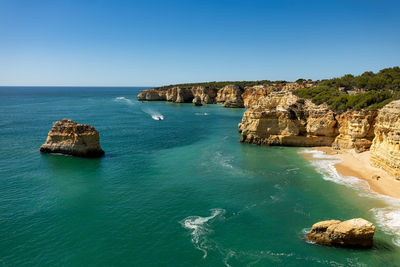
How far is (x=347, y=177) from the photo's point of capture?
32.7 meters

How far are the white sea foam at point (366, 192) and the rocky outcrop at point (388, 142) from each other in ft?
12.0

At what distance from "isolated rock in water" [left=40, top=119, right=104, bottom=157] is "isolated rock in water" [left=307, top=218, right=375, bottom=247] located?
1330 inches

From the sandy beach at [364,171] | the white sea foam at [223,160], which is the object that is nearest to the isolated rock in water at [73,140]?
the white sea foam at [223,160]

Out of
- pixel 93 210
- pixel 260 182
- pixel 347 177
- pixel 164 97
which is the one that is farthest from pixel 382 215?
pixel 164 97

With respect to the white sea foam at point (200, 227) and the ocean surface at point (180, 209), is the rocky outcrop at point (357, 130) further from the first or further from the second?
the white sea foam at point (200, 227)

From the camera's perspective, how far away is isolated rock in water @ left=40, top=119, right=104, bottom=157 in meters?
41.8

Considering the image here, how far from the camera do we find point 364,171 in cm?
3403

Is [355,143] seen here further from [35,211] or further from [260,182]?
[35,211]

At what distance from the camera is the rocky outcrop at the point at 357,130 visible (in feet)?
132

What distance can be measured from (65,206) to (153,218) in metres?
8.85

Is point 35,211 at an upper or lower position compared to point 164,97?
lower

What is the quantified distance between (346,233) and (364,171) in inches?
716

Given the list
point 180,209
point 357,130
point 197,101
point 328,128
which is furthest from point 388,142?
point 197,101

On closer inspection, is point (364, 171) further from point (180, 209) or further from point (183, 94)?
point (183, 94)
